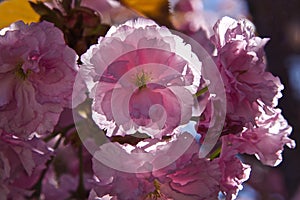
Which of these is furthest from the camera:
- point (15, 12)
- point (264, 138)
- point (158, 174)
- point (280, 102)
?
point (280, 102)

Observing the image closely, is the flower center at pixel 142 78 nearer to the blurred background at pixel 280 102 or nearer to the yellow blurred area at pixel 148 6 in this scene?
the yellow blurred area at pixel 148 6

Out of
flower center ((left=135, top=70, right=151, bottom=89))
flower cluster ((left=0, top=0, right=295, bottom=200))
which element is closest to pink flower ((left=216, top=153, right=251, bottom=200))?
flower cluster ((left=0, top=0, right=295, bottom=200))

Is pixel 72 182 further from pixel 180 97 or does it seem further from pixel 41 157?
pixel 180 97

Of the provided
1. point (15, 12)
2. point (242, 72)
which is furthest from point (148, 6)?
point (242, 72)

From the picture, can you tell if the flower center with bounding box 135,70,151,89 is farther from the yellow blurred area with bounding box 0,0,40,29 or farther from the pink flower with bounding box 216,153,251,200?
the yellow blurred area with bounding box 0,0,40,29

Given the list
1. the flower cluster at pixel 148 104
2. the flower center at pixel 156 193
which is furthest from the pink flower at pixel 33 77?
the flower center at pixel 156 193

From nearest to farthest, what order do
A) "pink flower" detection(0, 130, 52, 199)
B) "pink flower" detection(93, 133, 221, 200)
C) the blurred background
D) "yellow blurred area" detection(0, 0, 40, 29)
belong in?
"pink flower" detection(93, 133, 221, 200) < "pink flower" detection(0, 130, 52, 199) < "yellow blurred area" detection(0, 0, 40, 29) < the blurred background

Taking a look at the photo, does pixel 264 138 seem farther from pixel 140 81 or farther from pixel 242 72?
pixel 140 81
